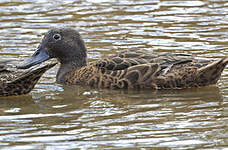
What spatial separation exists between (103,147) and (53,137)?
716 millimetres

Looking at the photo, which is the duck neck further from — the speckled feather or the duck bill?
the speckled feather

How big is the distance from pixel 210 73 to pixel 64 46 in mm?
2692

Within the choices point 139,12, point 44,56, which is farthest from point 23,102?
point 139,12

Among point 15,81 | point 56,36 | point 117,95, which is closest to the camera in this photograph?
point 15,81

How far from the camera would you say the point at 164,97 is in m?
9.90

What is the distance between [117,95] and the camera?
10.2 meters

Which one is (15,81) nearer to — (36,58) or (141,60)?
(36,58)

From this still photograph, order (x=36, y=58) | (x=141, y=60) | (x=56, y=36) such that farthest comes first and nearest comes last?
1. (x=56, y=36)
2. (x=36, y=58)
3. (x=141, y=60)

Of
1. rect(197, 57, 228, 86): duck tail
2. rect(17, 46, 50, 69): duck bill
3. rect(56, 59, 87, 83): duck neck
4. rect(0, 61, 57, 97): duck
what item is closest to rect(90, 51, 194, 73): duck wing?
rect(197, 57, 228, 86): duck tail

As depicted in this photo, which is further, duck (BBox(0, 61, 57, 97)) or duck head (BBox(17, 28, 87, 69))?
duck head (BBox(17, 28, 87, 69))

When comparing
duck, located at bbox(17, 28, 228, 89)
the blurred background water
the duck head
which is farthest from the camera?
the duck head

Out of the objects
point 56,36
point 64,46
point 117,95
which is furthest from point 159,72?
point 56,36

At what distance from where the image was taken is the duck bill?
35.3 ft

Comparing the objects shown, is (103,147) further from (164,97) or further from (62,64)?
(62,64)
